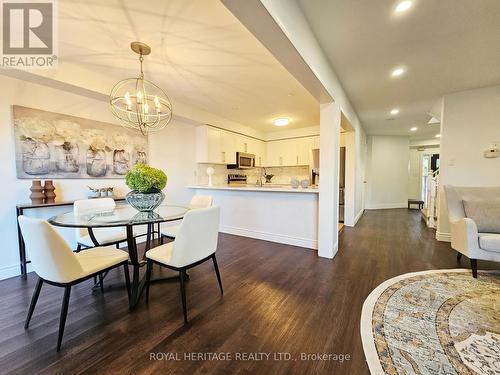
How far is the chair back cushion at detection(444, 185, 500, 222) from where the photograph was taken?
2771mm

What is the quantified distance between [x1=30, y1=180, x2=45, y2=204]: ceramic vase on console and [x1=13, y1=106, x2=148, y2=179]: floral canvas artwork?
152 mm

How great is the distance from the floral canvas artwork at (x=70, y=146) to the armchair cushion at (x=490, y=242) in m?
4.70

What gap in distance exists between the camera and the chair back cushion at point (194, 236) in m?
1.68

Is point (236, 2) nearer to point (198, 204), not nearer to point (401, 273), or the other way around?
point (198, 204)

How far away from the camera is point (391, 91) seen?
3.52 metres

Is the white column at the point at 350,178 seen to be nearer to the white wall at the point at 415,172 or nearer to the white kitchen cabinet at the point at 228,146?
the white kitchen cabinet at the point at 228,146

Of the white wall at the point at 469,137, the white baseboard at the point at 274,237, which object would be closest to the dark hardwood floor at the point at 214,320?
the white baseboard at the point at 274,237

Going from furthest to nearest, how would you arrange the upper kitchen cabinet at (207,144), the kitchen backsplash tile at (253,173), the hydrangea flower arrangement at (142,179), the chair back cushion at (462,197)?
the kitchen backsplash tile at (253,173) → the upper kitchen cabinet at (207,144) → the chair back cushion at (462,197) → the hydrangea flower arrangement at (142,179)

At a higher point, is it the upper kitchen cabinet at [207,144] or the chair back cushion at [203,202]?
the upper kitchen cabinet at [207,144]

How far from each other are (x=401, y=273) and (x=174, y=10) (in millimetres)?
3485

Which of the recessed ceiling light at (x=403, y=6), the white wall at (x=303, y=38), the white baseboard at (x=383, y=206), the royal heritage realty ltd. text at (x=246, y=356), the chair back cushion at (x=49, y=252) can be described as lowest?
the royal heritage realty ltd. text at (x=246, y=356)

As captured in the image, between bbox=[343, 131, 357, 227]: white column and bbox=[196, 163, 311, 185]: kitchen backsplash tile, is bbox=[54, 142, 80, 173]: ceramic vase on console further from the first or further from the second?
bbox=[343, 131, 357, 227]: white column

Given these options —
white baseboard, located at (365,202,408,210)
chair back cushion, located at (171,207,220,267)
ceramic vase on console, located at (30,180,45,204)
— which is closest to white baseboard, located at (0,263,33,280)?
ceramic vase on console, located at (30,180,45,204)

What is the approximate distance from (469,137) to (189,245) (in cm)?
474
